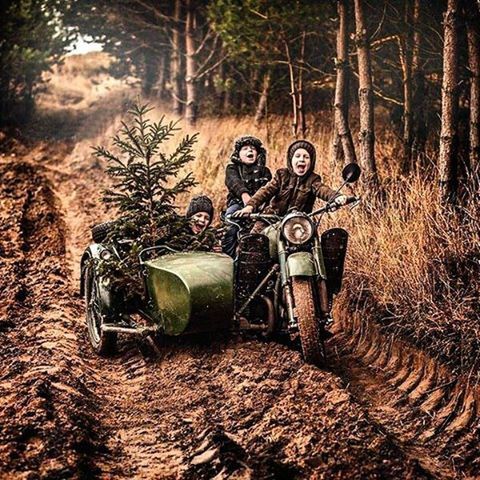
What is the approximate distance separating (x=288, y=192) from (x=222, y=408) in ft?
7.90

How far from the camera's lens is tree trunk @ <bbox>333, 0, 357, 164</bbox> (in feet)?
32.8

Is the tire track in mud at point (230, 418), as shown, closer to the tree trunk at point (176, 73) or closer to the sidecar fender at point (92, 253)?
the sidecar fender at point (92, 253)

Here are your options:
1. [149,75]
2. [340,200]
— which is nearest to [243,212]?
[340,200]

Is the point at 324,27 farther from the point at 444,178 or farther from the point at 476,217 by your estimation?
the point at 476,217

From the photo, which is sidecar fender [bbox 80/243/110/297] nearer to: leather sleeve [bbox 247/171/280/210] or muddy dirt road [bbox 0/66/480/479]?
muddy dirt road [bbox 0/66/480/479]

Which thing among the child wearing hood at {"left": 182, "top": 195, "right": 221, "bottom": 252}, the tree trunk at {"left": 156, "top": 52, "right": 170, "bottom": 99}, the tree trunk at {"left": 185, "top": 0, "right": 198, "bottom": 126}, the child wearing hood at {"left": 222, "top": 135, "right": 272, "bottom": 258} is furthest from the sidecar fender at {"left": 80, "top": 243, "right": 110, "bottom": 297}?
the tree trunk at {"left": 156, "top": 52, "right": 170, "bottom": 99}

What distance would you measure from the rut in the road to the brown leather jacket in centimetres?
130

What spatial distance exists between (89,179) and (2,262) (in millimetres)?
8635

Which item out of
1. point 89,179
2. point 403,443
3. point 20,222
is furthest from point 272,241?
point 89,179

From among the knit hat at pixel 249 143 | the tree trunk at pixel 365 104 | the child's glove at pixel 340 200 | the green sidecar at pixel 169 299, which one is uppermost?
the tree trunk at pixel 365 104

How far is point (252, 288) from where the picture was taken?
5.95 m

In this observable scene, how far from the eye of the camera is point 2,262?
937 cm

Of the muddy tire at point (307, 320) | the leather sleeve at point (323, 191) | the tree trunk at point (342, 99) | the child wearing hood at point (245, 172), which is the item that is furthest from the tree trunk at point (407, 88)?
the muddy tire at point (307, 320)

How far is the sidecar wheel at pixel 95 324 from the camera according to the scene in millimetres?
6383
